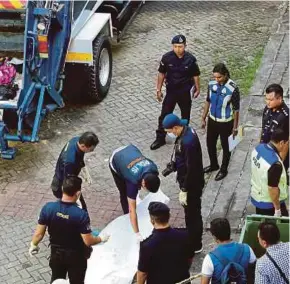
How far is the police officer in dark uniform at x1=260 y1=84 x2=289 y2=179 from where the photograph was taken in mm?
7704

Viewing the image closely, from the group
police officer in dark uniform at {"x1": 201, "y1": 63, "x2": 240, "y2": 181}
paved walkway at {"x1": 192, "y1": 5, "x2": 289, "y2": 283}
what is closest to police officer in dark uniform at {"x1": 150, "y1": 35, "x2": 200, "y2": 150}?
police officer in dark uniform at {"x1": 201, "y1": 63, "x2": 240, "y2": 181}

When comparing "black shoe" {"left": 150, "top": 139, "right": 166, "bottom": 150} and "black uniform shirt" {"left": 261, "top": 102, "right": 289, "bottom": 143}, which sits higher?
"black uniform shirt" {"left": 261, "top": 102, "right": 289, "bottom": 143}

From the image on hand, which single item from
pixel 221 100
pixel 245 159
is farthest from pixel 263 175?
pixel 245 159

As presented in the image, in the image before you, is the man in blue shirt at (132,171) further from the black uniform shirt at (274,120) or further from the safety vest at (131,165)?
the black uniform shirt at (274,120)

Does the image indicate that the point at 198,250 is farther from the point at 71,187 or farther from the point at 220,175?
the point at 71,187

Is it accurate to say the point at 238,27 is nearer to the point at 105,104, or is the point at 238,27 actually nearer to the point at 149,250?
the point at 105,104

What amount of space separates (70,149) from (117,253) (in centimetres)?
113

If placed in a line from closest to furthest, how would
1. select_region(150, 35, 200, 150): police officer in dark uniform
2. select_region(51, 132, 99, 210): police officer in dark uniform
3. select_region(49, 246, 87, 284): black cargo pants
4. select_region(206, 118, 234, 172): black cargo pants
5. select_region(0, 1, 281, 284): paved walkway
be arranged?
select_region(49, 246, 87, 284): black cargo pants → select_region(51, 132, 99, 210): police officer in dark uniform → select_region(0, 1, 281, 284): paved walkway → select_region(206, 118, 234, 172): black cargo pants → select_region(150, 35, 200, 150): police officer in dark uniform

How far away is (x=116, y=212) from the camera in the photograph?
27.6 ft

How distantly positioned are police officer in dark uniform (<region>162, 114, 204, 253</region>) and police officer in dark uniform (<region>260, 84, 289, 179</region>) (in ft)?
3.18

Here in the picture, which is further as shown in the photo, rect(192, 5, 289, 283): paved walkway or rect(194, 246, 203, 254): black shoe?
rect(192, 5, 289, 283): paved walkway

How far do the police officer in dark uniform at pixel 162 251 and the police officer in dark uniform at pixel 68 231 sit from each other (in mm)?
671

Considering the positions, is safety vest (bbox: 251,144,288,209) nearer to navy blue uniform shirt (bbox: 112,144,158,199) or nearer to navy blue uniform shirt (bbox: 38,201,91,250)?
navy blue uniform shirt (bbox: 112,144,158,199)

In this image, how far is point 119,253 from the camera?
744 cm
